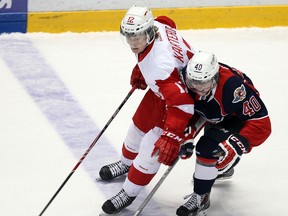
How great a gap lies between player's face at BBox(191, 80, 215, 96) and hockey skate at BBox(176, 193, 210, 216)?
47 cm

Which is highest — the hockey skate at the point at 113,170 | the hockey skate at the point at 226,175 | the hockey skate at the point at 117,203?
the hockey skate at the point at 117,203

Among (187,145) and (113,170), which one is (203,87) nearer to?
(187,145)

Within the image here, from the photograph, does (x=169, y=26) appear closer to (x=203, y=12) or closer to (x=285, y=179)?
(x=285, y=179)

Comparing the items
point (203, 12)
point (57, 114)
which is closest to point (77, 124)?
point (57, 114)

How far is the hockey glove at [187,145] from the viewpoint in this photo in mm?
3658

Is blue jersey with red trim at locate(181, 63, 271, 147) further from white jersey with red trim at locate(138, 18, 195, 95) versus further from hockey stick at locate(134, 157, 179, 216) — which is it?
hockey stick at locate(134, 157, 179, 216)

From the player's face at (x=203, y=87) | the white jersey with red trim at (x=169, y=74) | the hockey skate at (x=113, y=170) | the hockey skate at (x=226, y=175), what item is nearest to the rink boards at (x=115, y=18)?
the hockey skate at (x=113, y=170)

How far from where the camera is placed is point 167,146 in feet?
11.7

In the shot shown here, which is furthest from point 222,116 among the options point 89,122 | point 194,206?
point 89,122

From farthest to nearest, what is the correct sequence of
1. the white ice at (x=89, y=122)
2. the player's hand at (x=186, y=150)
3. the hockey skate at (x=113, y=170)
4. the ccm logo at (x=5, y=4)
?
the ccm logo at (x=5, y=4) → the hockey skate at (x=113, y=170) → the white ice at (x=89, y=122) → the player's hand at (x=186, y=150)

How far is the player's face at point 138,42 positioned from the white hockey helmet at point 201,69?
0.21m

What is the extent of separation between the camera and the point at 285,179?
418 cm

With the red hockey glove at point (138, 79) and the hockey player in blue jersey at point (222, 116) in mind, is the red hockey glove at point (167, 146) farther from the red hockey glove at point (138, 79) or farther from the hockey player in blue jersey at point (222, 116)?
the red hockey glove at point (138, 79)

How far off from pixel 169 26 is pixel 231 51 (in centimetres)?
196
